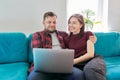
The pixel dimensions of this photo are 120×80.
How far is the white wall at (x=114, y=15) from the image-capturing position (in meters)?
3.28

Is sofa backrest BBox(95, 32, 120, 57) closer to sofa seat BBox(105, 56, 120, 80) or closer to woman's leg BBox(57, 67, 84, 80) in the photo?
sofa seat BBox(105, 56, 120, 80)

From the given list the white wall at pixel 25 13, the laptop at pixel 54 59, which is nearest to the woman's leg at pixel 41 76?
the laptop at pixel 54 59

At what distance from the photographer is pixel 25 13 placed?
280 centimetres

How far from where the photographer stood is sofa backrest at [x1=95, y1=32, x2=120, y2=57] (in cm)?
268

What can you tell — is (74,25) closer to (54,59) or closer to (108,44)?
(54,59)

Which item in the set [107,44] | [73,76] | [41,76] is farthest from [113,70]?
A: [41,76]

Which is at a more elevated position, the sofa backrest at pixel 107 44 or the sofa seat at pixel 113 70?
the sofa backrest at pixel 107 44

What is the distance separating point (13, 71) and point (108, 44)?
4.67 feet

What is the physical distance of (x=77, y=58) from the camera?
2057 mm

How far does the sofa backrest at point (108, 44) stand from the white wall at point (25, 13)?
0.74 meters

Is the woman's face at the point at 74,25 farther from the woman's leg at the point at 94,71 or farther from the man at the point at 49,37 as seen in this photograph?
the woman's leg at the point at 94,71

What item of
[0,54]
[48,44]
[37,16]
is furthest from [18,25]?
[48,44]

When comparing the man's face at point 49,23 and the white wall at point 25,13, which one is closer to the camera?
the man's face at point 49,23

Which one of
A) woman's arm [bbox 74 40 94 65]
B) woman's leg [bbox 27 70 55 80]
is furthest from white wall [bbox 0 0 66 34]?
woman's leg [bbox 27 70 55 80]
